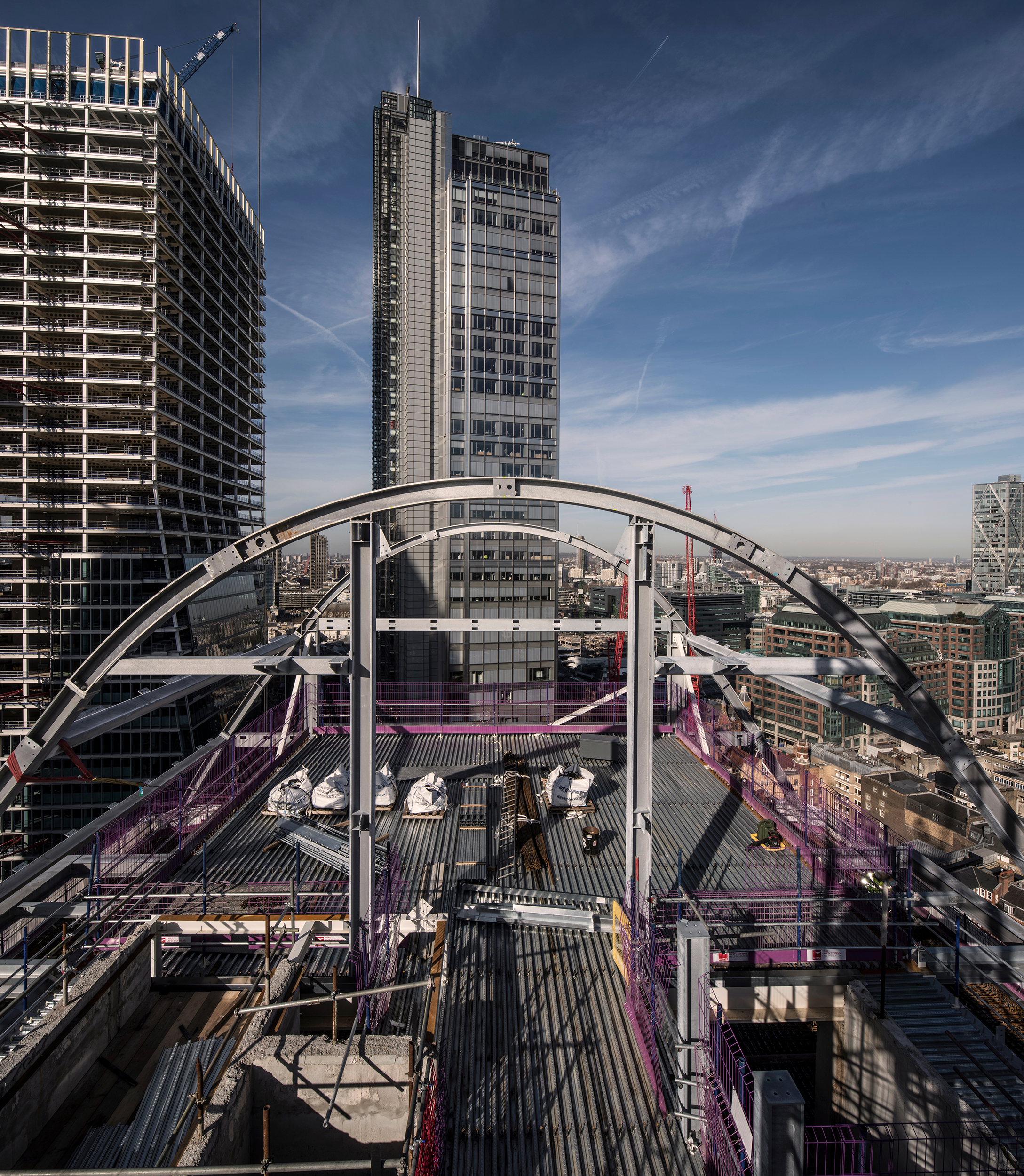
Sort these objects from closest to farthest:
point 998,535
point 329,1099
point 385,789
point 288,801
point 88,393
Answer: point 329,1099 < point 288,801 < point 385,789 < point 88,393 < point 998,535

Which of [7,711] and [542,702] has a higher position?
[542,702]

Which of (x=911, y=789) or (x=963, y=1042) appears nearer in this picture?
(x=963, y=1042)

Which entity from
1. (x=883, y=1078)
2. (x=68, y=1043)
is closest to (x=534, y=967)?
(x=883, y=1078)

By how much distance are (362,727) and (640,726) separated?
4.41 metres

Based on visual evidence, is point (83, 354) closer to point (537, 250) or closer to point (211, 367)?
point (211, 367)

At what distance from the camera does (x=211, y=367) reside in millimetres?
51906

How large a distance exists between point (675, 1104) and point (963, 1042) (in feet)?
16.7

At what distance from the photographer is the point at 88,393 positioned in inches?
1601

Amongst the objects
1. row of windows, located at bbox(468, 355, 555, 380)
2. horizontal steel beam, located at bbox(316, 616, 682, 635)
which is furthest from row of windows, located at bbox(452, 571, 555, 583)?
horizontal steel beam, located at bbox(316, 616, 682, 635)

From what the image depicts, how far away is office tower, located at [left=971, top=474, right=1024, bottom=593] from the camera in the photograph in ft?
603

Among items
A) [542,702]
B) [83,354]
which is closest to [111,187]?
[83,354]

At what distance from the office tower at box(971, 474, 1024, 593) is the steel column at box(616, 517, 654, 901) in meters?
223

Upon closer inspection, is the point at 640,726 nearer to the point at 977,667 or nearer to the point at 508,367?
the point at 508,367

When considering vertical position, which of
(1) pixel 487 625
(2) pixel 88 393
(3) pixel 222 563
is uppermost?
(2) pixel 88 393
